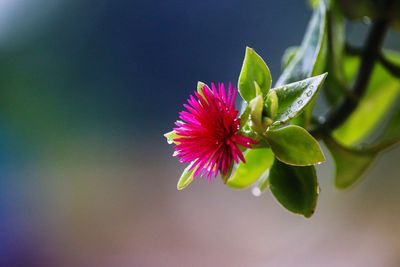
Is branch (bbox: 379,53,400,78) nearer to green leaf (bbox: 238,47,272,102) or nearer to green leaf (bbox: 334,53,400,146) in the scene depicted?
green leaf (bbox: 334,53,400,146)

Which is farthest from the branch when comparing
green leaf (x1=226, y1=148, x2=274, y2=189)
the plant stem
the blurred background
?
the blurred background

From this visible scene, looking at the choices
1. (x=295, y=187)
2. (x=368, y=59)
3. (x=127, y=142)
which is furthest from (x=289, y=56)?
(x=127, y=142)

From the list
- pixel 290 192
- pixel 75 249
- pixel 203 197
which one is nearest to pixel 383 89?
pixel 290 192

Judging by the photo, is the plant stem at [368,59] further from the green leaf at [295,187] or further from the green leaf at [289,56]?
the green leaf at [295,187]

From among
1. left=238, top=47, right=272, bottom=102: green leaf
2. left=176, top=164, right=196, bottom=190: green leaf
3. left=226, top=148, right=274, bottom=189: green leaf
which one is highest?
left=238, top=47, right=272, bottom=102: green leaf

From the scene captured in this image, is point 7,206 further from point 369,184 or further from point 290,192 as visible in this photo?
point 290,192

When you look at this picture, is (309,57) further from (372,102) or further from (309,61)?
(372,102)
